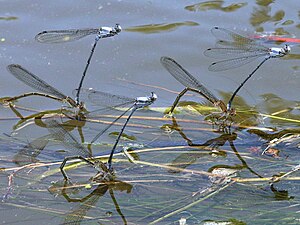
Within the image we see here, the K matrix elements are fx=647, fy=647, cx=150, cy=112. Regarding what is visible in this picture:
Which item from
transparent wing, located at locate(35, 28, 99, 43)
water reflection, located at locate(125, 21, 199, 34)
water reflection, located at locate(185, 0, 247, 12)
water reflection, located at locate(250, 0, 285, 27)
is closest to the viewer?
transparent wing, located at locate(35, 28, 99, 43)

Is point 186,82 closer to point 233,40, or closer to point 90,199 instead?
point 233,40

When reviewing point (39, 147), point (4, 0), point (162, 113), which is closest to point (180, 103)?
point (162, 113)

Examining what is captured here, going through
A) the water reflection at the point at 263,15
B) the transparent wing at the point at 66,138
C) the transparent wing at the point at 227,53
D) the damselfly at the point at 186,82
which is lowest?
the transparent wing at the point at 66,138

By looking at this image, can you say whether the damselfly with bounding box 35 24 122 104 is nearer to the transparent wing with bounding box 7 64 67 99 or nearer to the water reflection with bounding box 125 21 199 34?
the transparent wing with bounding box 7 64 67 99

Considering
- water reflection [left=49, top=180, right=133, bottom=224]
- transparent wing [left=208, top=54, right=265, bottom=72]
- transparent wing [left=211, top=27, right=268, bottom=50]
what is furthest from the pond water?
transparent wing [left=211, top=27, right=268, bottom=50]

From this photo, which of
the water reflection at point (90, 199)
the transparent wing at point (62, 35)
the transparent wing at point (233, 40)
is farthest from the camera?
the transparent wing at point (62, 35)

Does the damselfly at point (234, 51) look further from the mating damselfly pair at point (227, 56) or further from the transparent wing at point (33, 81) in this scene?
the transparent wing at point (33, 81)

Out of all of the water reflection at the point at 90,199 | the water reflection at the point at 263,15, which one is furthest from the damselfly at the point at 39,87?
the water reflection at the point at 263,15
